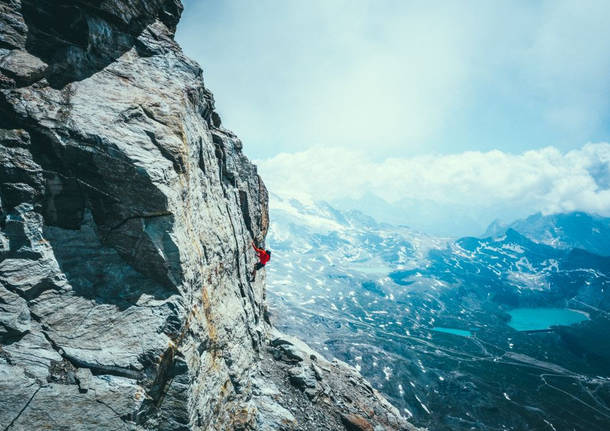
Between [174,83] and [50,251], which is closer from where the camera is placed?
[50,251]

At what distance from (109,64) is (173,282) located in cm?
1584

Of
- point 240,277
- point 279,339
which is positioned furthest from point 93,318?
point 279,339

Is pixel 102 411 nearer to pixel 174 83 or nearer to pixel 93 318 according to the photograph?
pixel 93 318

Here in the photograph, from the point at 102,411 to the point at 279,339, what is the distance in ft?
87.5

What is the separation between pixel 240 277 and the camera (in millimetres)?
29047

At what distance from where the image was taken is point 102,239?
1644 centimetres

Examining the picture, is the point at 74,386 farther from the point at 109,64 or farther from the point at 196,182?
the point at 109,64

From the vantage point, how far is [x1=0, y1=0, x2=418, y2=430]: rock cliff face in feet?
45.1

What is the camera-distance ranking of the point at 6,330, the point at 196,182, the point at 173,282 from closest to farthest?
1. the point at 6,330
2. the point at 173,282
3. the point at 196,182

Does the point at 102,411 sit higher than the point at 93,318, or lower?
lower

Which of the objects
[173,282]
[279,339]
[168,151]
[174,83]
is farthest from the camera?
[279,339]

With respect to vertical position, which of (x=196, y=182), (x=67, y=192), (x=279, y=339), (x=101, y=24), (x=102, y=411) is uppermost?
(x=101, y=24)

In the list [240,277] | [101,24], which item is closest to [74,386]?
[240,277]

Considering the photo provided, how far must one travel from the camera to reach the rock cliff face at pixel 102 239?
13750 mm
